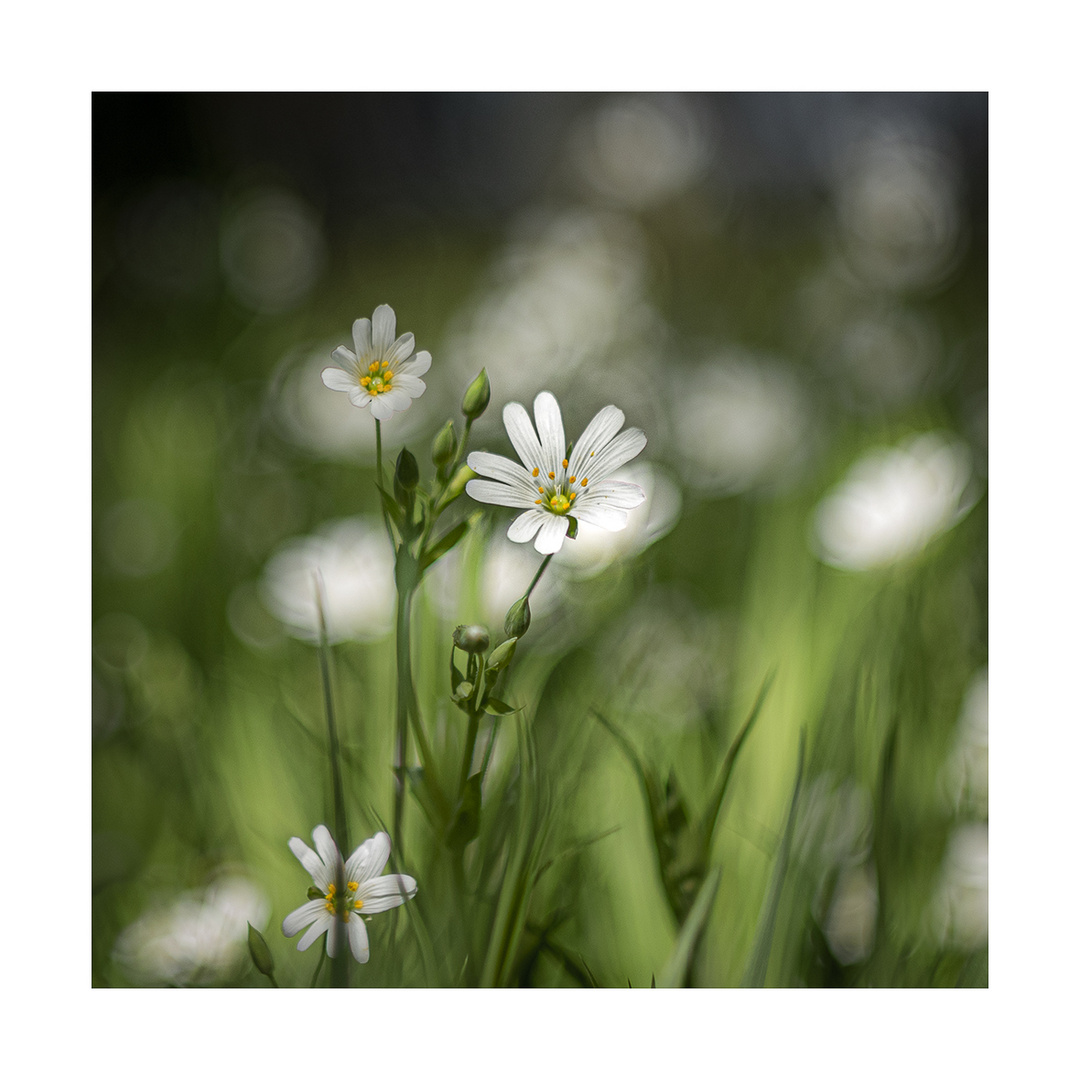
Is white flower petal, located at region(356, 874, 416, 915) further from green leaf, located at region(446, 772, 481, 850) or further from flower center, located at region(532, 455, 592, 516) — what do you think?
flower center, located at region(532, 455, 592, 516)

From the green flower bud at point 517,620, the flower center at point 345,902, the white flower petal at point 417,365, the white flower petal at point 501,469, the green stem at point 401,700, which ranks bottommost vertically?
the flower center at point 345,902

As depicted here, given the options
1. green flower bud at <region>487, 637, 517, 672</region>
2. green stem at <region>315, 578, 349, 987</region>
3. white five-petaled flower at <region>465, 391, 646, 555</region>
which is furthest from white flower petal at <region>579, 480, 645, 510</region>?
green stem at <region>315, 578, 349, 987</region>

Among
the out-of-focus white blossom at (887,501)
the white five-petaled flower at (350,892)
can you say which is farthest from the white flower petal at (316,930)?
the out-of-focus white blossom at (887,501)

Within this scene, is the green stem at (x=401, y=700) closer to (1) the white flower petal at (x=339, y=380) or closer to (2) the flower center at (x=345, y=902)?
(2) the flower center at (x=345, y=902)

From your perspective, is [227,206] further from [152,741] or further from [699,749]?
[699,749]

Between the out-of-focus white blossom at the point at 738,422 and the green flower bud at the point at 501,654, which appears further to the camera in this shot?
the out-of-focus white blossom at the point at 738,422

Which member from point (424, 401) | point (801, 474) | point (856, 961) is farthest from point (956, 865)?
point (424, 401)
